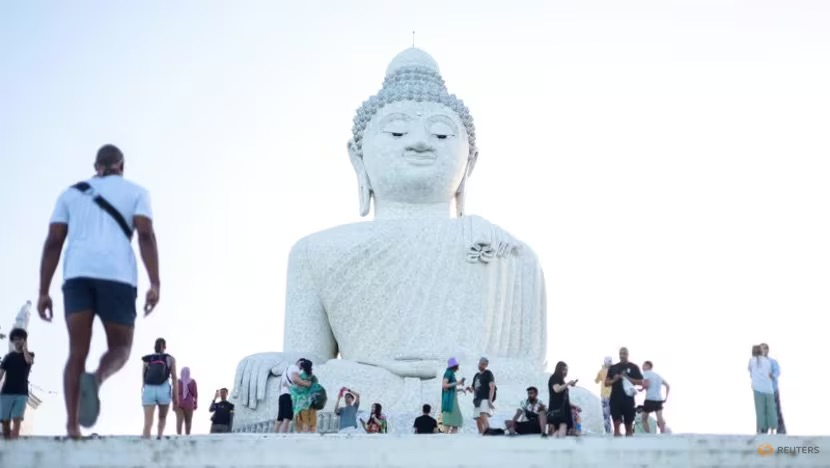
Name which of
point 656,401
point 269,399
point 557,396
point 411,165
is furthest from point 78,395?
point 411,165

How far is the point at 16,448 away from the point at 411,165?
31.6 ft

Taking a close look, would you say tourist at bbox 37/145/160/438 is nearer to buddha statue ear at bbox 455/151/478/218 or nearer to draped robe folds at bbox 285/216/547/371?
draped robe folds at bbox 285/216/547/371

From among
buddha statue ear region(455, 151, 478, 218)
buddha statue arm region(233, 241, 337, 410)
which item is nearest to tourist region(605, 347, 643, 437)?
buddha statue arm region(233, 241, 337, 410)

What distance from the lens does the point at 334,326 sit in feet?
55.4

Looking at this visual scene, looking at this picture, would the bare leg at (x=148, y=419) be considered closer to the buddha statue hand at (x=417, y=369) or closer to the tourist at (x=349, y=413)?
the tourist at (x=349, y=413)

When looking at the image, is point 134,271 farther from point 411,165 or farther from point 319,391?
point 411,165

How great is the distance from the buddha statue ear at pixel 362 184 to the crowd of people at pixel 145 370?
433cm

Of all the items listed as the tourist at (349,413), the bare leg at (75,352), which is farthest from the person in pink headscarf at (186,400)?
the bare leg at (75,352)

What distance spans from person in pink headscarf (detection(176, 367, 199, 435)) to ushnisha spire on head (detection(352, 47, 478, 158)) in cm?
632

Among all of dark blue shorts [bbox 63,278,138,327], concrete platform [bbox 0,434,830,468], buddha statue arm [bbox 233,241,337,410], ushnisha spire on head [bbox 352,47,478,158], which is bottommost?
concrete platform [bbox 0,434,830,468]

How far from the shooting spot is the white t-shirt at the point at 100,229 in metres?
7.66

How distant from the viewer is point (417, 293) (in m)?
16.5

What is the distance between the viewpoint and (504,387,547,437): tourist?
11758 mm

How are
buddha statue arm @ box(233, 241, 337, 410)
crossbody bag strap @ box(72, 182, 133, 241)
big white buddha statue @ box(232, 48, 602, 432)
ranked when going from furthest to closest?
buddha statue arm @ box(233, 241, 337, 410)
big white buddha statue @ box(232, 48, 602, 432)
crossbody bag strap @ box(72, 182, 133, 241)
